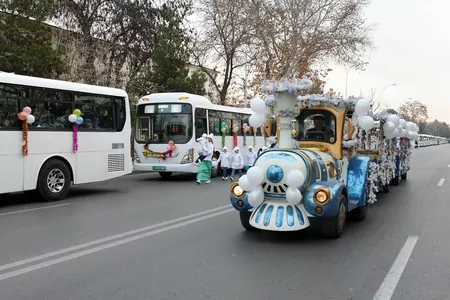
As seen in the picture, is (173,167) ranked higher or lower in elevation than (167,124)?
lower

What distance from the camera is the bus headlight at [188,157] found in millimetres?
16152

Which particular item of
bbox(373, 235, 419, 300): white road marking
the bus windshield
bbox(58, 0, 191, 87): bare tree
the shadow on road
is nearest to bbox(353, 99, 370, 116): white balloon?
bbox(373, 235, 419, 300): white road marking

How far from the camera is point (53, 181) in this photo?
1137 cm

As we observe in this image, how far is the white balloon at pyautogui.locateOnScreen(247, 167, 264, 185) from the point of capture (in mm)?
6797

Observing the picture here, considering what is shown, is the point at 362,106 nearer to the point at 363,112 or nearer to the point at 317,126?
the point at 363,112

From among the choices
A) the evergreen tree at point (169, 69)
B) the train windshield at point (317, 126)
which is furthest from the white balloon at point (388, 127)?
the evergreen tree at point (169, 69)

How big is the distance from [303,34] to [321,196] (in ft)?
97.9

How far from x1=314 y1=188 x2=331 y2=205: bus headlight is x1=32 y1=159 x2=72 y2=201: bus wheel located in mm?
7143

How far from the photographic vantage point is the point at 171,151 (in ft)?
53.0

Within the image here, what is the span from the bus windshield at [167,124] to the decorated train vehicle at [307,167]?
7.92m

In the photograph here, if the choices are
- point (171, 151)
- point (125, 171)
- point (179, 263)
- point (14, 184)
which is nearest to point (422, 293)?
point (179, 263)

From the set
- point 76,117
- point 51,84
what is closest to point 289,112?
point 76,117

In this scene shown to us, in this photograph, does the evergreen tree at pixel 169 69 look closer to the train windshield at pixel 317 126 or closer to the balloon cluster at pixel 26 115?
the balloon cluster at pixel 26 115

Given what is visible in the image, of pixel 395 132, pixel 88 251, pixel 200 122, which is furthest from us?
pixel 200 122
